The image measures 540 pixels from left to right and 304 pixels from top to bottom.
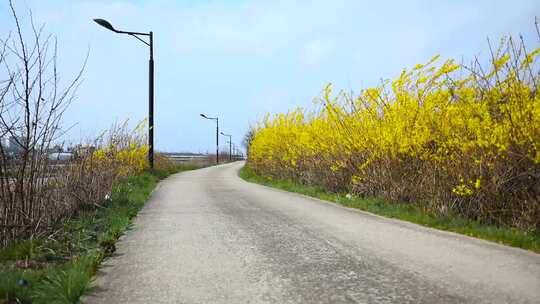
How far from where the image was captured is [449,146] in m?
6.98

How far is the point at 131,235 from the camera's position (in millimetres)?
5934

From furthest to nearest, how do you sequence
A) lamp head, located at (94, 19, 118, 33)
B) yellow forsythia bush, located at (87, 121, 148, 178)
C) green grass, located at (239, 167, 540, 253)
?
lamp head, located at (94, 19, 118, 33) → yellow forsythia bush, located at (87, 121, 148, 178) → green grass, located at (239, 167, 540, 253)

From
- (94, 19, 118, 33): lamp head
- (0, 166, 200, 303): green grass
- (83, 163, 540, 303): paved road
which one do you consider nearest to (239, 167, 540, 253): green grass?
(83, 163, 540, 303): paved road

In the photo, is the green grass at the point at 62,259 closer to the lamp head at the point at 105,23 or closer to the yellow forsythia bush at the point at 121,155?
the yellow forsythia bush at the point at 121,155

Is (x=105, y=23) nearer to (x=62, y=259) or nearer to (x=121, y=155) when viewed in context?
(x=121, y=155)

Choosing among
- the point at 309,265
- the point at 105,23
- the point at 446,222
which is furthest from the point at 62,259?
the point at 105,23

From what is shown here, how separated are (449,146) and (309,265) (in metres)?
3.90

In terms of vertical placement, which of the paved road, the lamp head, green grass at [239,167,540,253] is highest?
the lamp head

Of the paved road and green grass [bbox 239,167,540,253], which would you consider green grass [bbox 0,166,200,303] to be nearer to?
the paved road

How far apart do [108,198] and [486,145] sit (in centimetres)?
712

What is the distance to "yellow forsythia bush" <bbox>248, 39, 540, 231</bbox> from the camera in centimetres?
581

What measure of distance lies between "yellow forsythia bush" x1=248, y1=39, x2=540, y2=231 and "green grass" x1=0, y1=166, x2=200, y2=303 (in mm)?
5120

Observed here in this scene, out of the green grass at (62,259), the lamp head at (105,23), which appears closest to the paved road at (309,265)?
the green grass at (62,259)

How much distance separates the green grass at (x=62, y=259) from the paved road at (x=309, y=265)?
18cm
